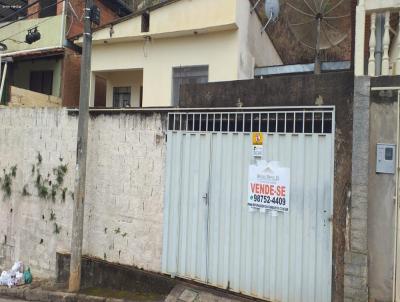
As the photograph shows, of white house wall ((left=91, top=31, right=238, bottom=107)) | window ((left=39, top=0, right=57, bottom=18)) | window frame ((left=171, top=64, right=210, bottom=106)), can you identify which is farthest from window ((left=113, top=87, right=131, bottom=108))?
window ((left=39, top=0, right=57, bottom=18))

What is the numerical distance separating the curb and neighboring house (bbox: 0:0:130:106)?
5.88m

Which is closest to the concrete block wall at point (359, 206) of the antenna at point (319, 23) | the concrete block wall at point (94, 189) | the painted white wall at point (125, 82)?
the concrete block wall at point (94, 189)

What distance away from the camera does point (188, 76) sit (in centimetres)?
1016

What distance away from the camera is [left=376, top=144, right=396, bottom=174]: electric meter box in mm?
4305

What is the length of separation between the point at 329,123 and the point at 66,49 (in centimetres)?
983

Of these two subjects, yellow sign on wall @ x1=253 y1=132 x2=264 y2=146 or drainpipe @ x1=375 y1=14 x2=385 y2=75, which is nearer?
drainpipe @ x1=375 y1=14 x2=385 y2=75

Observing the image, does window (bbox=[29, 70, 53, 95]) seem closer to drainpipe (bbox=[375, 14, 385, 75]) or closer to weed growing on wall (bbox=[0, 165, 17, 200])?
weed growing on wall (bbox=[0, 165, 17, 200])

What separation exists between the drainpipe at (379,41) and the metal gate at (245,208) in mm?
719

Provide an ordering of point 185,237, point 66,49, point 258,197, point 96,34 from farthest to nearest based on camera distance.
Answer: point 66,49 < point 96,34 < point 185,237 < point 258,197

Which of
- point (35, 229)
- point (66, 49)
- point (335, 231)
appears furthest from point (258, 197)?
point (66, 49)

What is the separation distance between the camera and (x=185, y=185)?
5.71 meters

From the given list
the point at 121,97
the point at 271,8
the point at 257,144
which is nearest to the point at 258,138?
the point at 257,144

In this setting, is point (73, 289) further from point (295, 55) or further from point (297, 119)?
point (295, 55)

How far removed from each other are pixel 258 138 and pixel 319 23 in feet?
21.5
